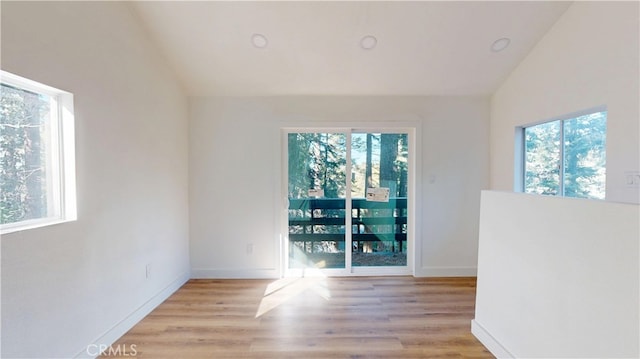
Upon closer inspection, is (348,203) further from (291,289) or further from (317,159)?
(291,289)

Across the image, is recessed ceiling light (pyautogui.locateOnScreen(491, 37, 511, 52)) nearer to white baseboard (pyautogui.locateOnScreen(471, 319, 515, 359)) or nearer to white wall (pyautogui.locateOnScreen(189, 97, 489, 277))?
white wall (pyautogui.locateOnScreen(189, 97, 489, 277))

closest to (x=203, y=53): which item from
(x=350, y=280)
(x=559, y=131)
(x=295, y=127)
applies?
(x=295, y=127)

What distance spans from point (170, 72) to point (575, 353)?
3924 millimetres

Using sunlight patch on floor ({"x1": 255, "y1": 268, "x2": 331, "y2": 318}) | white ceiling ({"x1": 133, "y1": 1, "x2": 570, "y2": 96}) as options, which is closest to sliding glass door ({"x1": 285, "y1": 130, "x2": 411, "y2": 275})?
sunlight patch on floor ({"x1": 255, "y1": 268, "x2": 331, "y2": 318})

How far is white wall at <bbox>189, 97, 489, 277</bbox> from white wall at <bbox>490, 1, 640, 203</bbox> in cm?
75

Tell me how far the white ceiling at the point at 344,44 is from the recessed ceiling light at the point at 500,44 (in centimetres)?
4

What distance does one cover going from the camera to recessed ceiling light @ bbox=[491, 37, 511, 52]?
269 cm

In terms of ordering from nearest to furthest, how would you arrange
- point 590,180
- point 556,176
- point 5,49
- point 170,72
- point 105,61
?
1. point 5,49
2. point 105,61
3. point 590,180
4. point 556,176
5. point 170,72

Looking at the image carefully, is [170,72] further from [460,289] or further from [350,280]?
[460,289]

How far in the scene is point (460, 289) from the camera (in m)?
3.15

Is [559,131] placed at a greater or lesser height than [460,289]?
greater

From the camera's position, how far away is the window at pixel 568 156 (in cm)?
227

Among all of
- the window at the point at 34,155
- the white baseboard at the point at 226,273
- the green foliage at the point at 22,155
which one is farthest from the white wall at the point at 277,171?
the green foliage at the point at 22,155

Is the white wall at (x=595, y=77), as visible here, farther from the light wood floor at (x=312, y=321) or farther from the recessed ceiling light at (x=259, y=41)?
the recessed ceiling light at (x=259, y=41)
